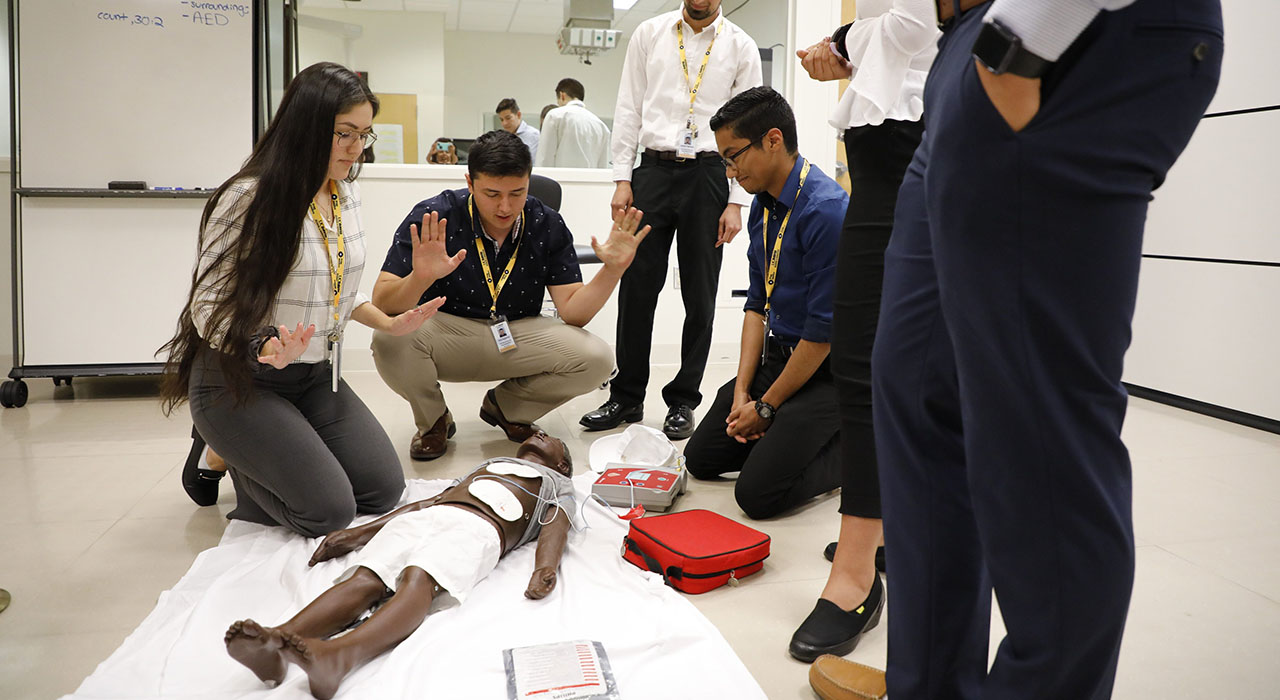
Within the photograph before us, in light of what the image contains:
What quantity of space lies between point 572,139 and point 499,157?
2832 millimetres

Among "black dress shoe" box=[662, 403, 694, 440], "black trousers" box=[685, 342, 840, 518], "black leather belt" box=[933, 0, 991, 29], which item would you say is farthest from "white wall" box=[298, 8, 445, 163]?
"black leather belt" box=[933, 0, 991, 29]

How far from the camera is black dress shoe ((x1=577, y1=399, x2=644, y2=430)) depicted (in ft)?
10.5

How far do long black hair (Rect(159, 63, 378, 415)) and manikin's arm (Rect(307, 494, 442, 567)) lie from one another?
40cm

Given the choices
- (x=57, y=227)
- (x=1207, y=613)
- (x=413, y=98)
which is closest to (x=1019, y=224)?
(x=1207, y=613)

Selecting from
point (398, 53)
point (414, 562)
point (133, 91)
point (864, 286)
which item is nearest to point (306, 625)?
point (414, 562)

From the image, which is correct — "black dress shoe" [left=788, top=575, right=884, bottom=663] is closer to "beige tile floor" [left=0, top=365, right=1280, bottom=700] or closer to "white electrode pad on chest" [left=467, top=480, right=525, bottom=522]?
"beige tile floor" [left=0, top=365, right=1280, bottom=700]

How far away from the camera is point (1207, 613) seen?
173 centimetres

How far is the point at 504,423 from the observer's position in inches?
120

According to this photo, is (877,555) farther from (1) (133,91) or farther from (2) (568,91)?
(2) (568,91)

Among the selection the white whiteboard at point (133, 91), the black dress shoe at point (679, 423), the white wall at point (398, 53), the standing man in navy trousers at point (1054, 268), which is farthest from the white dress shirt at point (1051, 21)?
the white wall at point (398, 53)

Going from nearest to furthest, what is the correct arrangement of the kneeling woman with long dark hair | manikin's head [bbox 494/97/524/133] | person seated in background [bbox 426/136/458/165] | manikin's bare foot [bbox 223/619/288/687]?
manikin's bare foot [bbox 223/619/288/687], the kneeling woman with long dark hair, person seated in background [bbox 426/136/458/165], manikin's head [bbox 494/97/524/133]

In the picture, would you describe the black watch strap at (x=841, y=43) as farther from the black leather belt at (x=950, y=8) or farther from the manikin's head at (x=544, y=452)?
the manikin's head at (x=544, y=452)

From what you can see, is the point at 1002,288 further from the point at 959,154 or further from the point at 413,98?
the point at 413,98

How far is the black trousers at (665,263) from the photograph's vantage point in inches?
128
